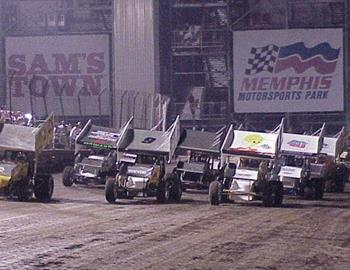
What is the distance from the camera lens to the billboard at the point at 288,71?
186 feet

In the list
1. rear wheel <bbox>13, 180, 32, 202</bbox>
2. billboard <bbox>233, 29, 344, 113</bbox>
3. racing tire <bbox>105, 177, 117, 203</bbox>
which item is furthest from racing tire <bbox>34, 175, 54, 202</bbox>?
billboard <bbox>233, 29, 344, 113</bbox>

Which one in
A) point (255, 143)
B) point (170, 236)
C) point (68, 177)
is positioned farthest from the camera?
point (68, 177)

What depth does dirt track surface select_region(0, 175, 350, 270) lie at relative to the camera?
14086mm

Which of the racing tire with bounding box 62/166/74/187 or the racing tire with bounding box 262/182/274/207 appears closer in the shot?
the racing tire with bounding box 262/182/274/207

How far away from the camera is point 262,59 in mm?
57469

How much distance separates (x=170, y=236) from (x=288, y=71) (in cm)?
4132

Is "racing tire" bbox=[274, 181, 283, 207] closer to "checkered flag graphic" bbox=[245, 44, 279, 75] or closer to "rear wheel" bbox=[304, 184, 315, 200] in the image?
"rear wheel" bbox=[304, 184, 315, 200]

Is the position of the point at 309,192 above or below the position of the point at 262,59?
below

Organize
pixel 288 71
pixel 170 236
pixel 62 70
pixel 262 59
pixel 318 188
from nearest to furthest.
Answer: pixel 170 236, pixel 318 188, pixel 262 59, pixel 288 71, pixel 62 70

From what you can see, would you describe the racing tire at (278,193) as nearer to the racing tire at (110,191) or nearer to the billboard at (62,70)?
the racing tire at (110,191)

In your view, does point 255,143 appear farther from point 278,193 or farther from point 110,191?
point 110,191

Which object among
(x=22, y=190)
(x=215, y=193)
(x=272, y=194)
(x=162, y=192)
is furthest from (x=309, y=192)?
(x=22, y=190)

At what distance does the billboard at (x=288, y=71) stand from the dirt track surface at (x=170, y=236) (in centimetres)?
3043

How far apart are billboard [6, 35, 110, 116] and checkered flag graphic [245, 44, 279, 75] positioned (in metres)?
8.90
